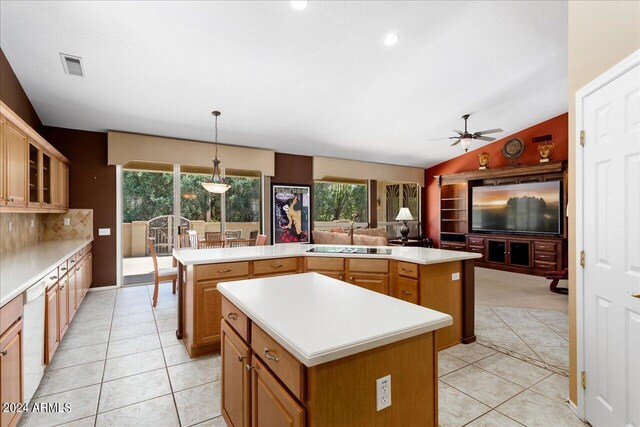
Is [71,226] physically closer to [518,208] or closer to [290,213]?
[290,213]

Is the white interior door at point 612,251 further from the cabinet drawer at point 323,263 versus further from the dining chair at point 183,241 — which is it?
the dining chair at point 183,241

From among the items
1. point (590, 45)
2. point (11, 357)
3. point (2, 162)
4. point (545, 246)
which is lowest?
point (11, 357)

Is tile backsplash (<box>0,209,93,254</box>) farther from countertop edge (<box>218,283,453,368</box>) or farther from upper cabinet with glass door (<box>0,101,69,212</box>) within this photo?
countertop edge (<box>218,283,453,368</box>)

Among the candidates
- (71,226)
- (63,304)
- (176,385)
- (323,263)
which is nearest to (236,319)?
(176,385)

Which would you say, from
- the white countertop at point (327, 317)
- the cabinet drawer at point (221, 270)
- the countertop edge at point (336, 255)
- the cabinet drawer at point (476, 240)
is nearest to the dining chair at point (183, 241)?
the countertop edge at point (336, 255)

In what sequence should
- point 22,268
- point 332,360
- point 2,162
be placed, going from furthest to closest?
point 2,162
point 22,268
point 332,360

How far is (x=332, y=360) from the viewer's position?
91cm

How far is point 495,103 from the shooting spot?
530 centimetres

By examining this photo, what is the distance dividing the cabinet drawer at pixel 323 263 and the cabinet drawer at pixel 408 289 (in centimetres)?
67

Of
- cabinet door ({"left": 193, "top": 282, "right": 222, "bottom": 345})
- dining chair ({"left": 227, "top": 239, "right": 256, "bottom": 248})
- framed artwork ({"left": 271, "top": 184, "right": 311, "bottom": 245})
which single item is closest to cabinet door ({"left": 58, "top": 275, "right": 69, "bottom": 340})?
cabinet door ({"left": 193, "top": 282, "right": 222, "bottom": 345})

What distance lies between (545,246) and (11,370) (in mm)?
7643

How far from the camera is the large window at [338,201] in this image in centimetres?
733

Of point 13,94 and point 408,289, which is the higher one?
point 13,94

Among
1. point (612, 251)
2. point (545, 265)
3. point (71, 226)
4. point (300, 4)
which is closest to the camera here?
point (612, 251)
